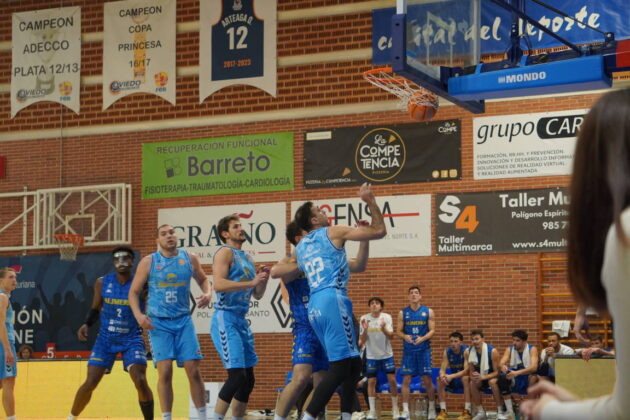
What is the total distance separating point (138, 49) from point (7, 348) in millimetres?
10041

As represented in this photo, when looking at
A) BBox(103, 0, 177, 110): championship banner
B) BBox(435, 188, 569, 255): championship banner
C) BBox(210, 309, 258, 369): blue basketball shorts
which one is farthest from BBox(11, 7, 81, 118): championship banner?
BBox(210, 309, 258, 369): blue basketball shorts

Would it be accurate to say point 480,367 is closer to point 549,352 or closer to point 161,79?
point 549,352

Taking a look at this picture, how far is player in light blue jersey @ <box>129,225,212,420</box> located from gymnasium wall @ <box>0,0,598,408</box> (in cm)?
725

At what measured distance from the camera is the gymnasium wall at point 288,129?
16.3 m

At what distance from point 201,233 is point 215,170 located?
4.24ft

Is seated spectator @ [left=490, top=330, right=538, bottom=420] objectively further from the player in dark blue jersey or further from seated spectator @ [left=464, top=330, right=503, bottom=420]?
the player in dark blue jersey

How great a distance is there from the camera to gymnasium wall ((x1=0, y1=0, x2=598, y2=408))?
16297 millimetres

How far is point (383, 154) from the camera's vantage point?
17.3 m

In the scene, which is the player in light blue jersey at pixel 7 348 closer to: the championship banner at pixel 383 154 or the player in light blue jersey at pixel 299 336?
the player in light blue jersey at pixel 299 336

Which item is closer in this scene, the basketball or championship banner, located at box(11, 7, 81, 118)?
the basketball

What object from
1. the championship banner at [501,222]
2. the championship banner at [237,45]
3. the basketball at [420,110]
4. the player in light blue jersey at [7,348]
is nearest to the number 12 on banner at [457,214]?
the championship banner at [501,222]

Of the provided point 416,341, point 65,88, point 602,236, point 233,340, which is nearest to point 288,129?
point 416,341

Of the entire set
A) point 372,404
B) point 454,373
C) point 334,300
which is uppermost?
point 334,300

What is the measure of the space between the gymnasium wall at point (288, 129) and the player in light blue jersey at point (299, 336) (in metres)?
7.73
